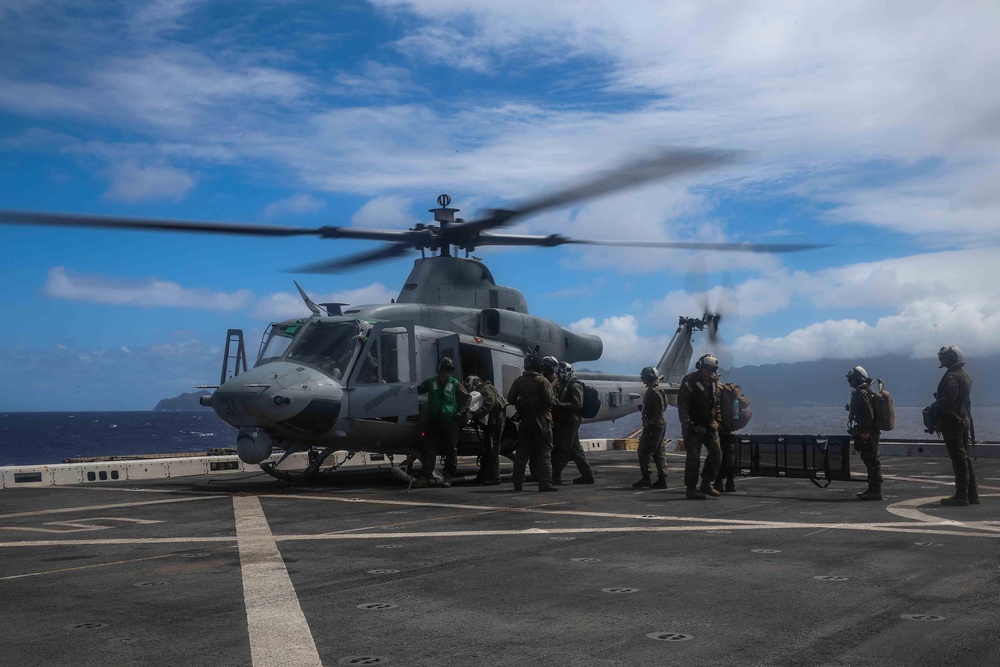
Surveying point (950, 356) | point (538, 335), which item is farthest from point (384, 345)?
point (950, 356)

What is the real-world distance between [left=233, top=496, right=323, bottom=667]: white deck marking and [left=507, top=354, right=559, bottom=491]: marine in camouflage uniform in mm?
5151

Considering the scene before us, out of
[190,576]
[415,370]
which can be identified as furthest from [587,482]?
[190,576]

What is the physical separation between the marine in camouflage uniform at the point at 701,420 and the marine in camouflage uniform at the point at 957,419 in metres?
2.64

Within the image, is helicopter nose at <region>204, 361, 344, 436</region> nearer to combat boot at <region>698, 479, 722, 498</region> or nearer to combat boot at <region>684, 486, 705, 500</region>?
combat boot at <region>684, 486, 705, 500</region>

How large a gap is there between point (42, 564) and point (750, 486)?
999cm

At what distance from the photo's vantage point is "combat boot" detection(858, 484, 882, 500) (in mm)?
11883

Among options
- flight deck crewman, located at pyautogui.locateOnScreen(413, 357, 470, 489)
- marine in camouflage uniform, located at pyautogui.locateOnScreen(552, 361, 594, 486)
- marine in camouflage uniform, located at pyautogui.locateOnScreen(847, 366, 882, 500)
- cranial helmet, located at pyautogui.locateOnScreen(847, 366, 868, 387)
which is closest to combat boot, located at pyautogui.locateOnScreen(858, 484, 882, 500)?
marine in camouflage uniform, located at pyautogui.locateOnScreen(847, 366, 882, 500)

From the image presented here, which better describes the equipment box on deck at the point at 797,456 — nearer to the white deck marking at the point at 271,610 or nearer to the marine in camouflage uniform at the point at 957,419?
the marine in camouflage uniform at the point at 957,419

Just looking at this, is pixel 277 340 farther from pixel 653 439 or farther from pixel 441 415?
pixel 653 439

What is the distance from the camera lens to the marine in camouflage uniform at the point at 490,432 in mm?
14844

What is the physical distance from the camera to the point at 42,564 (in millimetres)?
7527

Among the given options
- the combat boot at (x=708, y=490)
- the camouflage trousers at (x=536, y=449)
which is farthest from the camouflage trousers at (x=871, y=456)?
the camouflage trousers at (x=536, y=449)

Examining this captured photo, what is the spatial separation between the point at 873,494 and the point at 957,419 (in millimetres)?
1422

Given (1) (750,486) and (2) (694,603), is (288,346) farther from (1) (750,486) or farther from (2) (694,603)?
(2) (694,603)
